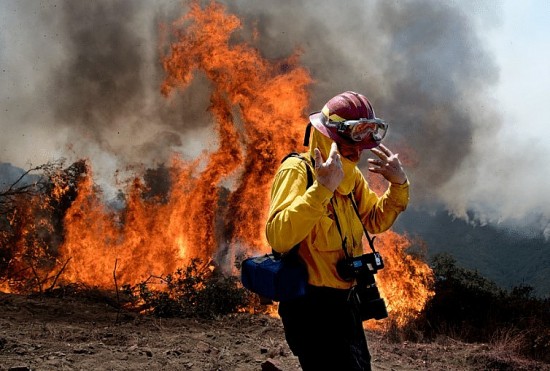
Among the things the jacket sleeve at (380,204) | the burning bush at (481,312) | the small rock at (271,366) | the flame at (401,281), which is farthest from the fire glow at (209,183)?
the jacket sleeve at (380,204)

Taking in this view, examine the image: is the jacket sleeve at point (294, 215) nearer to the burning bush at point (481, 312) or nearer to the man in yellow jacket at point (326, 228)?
the man in yellow jacket at point (326, 228)

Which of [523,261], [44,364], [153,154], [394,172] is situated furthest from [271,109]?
[523,261]

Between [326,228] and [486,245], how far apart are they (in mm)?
48344

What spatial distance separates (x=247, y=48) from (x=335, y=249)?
12891 millimetres

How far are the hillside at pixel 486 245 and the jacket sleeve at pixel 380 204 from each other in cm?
3386

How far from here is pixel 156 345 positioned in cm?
629

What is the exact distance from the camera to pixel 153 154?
18.2 m

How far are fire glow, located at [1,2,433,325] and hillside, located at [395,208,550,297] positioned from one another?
80.2ft

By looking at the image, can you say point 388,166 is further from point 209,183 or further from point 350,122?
point 209,183

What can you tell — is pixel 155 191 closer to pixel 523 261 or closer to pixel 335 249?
pixel 335 249

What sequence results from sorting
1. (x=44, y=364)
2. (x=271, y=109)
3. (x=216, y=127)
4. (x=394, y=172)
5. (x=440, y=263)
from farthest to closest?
(x=440, y=263), (x=216, y=127), (x=271, y=109), (x=44, y=364), (x=394, y=172)

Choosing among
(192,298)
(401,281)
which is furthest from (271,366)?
(401,281)

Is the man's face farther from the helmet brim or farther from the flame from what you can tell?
the flame

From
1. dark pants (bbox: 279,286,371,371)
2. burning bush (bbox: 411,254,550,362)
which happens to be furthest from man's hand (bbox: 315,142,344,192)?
burning bush (bbox: 411,254,550,362)
